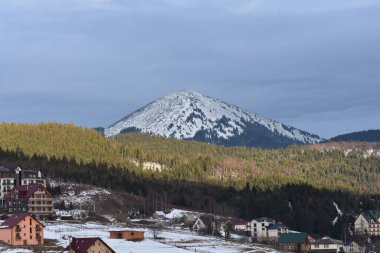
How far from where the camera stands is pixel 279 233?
18588cm

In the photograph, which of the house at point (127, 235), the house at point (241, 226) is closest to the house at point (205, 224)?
the house at point (241, 226)

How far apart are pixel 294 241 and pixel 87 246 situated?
2675 inches

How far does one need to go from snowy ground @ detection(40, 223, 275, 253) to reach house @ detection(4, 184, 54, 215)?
773 inches

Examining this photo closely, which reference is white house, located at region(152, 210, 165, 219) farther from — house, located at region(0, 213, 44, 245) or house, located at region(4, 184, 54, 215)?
house, located at region(0, 213, 44, 245)

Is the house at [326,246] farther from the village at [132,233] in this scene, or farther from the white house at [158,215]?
the white house at [158,215]

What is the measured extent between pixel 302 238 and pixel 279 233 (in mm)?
12145

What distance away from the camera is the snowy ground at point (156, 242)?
130m

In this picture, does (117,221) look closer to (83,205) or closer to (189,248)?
(83,205)

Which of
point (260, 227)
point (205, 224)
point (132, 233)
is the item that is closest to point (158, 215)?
point (205, 224)

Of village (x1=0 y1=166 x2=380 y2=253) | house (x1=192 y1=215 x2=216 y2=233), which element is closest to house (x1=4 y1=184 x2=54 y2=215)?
village (x1=0 y1=166 x2=380 y2=253)

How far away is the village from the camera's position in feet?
420

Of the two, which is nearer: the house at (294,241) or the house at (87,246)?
the house at (87,246)

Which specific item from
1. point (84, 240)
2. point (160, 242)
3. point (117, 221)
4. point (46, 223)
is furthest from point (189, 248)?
point (117, 221)

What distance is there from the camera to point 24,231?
128m
